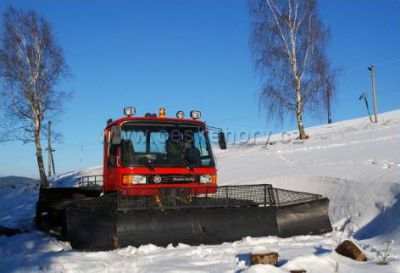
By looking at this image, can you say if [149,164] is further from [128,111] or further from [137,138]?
[128,111]

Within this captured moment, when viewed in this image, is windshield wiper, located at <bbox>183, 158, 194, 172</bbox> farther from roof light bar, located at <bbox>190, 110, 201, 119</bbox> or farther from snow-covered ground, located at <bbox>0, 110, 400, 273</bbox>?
snow-covered ground, located at <bbox>0, 110, 400, 273</bbox>

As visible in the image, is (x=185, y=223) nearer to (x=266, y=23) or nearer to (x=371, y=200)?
(x=371, y=200)

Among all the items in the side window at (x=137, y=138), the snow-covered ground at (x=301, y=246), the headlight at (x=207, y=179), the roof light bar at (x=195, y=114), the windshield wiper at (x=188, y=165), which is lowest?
the snow-covered ground at (x=301, y=246)

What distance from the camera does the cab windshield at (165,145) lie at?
25.6 ft

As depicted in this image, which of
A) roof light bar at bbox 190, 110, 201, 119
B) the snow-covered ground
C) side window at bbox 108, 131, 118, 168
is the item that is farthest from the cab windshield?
the snow-covered ground

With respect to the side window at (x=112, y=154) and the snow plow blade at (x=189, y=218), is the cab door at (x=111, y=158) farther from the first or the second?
the snow plow blade at (x=189, y=218)

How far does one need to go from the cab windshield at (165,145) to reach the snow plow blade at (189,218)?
0.70m

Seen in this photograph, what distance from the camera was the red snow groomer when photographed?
677cm

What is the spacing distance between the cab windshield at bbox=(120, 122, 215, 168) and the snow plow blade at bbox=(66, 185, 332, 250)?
703mm

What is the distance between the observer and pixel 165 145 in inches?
318

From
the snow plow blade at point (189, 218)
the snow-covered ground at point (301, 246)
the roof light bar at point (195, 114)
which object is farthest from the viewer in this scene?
the roof light bar at point (195, 114)

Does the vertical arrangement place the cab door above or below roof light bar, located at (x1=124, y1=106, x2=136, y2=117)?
below

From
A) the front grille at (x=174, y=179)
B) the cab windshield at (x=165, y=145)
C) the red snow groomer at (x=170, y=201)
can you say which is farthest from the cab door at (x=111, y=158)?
the front grille at (x=174, y=179)

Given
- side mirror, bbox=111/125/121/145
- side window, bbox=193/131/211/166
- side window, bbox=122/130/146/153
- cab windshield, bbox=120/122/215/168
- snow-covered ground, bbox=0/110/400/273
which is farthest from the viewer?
side window, bbox=193/131/211/166
